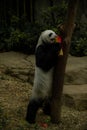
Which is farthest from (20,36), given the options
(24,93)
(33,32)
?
(24,93)

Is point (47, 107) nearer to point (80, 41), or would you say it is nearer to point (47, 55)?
point (47, 55)

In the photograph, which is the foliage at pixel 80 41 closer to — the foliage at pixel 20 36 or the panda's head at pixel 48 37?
the foliage at pixel 20 36

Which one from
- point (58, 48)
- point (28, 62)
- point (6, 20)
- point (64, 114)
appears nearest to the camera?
point (58, 48)

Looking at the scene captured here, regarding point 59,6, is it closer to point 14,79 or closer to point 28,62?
point 28,62

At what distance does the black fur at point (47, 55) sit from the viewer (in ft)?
21.2

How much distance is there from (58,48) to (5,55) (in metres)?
3.82

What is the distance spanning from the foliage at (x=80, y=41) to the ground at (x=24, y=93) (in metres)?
0.44

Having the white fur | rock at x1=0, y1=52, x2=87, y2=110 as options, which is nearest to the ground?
rock at x1=0, y1=52, x2=87, y2=110

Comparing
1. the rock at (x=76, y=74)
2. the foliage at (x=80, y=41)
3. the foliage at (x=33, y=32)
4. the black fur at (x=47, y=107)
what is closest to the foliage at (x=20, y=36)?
the foliage at (x=33, y=32)

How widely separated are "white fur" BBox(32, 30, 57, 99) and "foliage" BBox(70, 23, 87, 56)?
358cm


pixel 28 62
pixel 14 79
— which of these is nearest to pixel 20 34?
pixel 28 62

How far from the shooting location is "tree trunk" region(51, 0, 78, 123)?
647cm

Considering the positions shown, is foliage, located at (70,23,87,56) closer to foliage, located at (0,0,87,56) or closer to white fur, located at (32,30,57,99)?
foliage, located at (0,0,87,56)

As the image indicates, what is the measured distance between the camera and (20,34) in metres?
10.3
